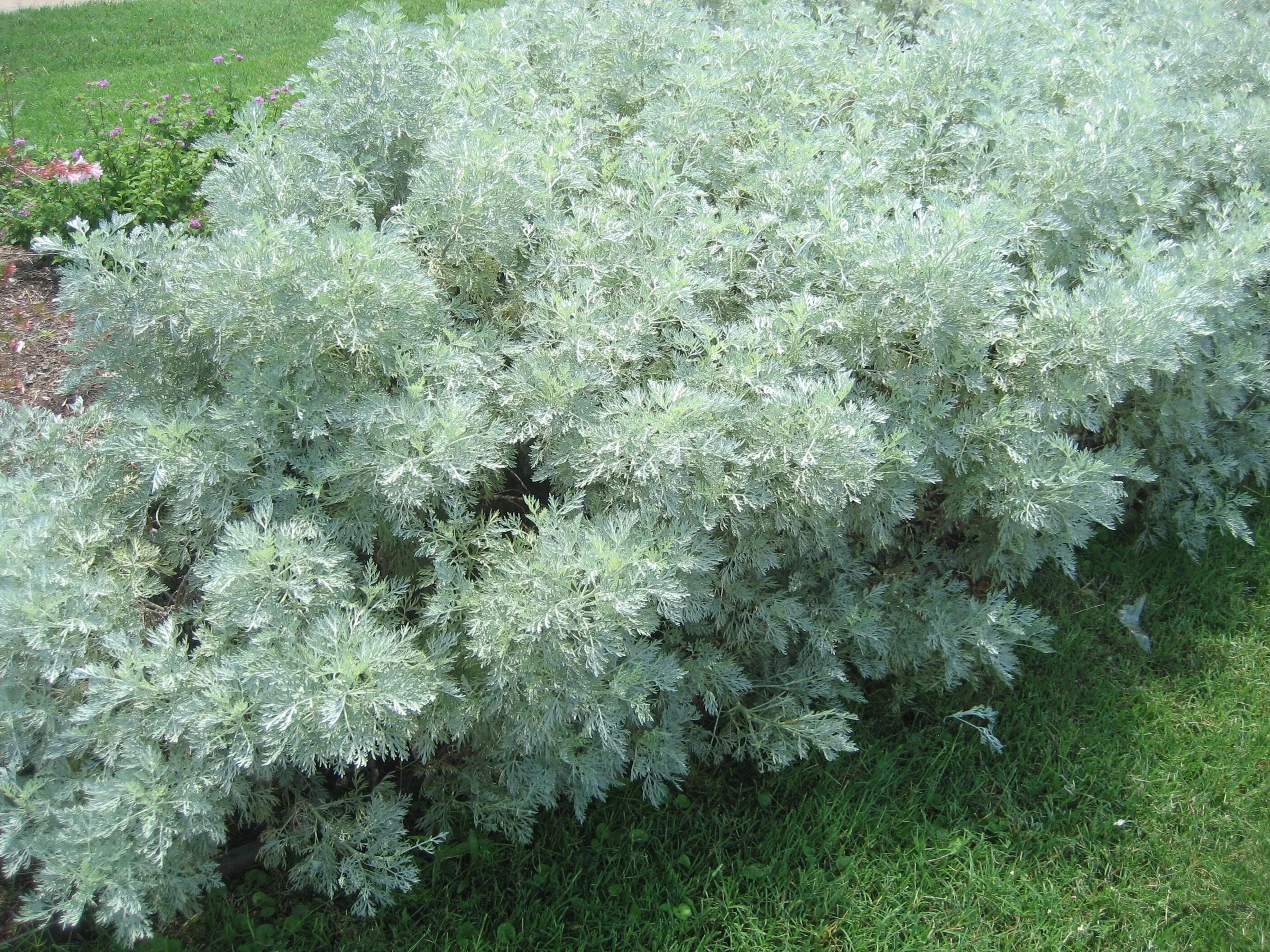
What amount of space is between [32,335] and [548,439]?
307 cm

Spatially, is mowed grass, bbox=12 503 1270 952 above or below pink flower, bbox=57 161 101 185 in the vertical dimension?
below

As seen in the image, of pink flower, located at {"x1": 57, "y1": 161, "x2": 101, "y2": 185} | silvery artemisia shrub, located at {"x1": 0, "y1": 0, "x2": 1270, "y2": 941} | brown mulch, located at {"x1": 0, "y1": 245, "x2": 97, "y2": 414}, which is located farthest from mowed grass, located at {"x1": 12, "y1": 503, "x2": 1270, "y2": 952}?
pink flower, located at {"x1": 57, "y1": 161, "x2": 101, "y2": 185}

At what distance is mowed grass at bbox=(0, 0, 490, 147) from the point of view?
22.5 ft

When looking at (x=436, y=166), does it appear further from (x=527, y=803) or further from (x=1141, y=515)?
(x=1141, y=515)

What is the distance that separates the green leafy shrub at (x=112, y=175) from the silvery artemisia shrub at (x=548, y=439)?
150cm

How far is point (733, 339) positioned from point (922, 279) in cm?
57

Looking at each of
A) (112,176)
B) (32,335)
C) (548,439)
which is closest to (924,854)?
(548,439)

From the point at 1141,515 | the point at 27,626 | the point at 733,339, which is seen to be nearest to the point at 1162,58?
the point at 1141,515

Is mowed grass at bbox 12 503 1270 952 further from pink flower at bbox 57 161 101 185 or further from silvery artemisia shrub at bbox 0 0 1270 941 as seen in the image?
pink flower at bbox 57 161 101 185

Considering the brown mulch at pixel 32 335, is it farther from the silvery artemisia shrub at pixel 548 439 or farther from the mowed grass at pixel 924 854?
the mowed grass at pixel 924 854

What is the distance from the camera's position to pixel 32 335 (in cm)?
432

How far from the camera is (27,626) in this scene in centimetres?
241

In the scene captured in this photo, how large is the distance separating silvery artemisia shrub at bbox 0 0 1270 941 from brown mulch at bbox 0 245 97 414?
1.01 metres

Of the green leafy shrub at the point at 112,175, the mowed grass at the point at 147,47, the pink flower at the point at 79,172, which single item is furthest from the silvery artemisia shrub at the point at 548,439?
the mowed grass at the point at 147,47
